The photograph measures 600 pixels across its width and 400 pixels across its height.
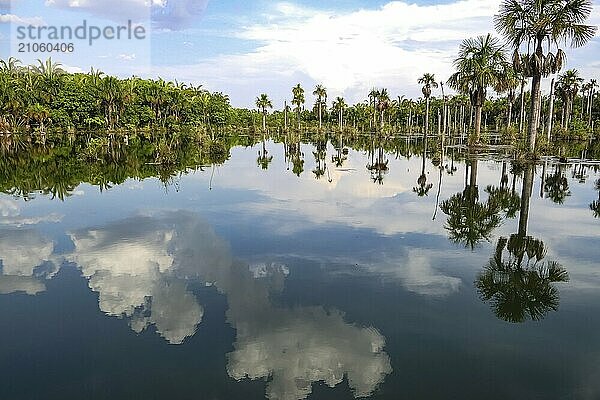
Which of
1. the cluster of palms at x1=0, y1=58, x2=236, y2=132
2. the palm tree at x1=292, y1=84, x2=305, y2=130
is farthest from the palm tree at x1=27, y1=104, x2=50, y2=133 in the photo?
the palm tree at x1=292, y1=84, x2=305, y2=130

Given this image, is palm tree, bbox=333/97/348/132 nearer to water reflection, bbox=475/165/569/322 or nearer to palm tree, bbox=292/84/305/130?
palm tree, bbox=292/84/305/130

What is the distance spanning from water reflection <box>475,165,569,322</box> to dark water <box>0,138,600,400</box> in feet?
0.15

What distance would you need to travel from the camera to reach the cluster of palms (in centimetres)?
7069

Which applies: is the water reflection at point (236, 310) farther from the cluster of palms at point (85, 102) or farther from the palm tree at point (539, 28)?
the cluster of palms at point (85, 102)

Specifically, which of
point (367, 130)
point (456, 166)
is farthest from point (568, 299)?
point (367, 130)

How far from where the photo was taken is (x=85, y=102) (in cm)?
7644

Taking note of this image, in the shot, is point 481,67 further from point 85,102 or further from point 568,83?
point 85,102

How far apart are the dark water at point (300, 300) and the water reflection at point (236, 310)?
40 mm

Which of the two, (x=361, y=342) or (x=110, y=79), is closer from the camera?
(x=361, y=342)

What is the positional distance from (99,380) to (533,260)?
32.8ft

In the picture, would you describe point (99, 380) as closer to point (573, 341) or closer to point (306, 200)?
point (573, 341)

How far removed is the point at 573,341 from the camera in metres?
7.80

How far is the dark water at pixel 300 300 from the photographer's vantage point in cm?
671

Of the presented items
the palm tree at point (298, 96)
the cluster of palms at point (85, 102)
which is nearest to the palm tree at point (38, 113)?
the cluster of palms at point (85, 102)
